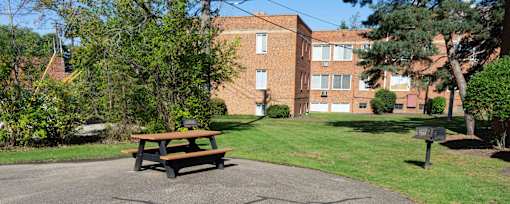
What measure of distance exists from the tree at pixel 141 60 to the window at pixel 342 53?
84.0 ft

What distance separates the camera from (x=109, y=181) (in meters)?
7.01

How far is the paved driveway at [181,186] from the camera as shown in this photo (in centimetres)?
600

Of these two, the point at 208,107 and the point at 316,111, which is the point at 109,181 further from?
the point at 316,111

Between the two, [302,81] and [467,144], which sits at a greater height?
[302,81]

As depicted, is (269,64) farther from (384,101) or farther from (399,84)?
(399,84)

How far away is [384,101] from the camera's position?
1414 inches

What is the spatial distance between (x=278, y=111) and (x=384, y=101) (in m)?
13.3

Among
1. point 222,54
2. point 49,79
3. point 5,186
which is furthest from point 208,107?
point 5,186

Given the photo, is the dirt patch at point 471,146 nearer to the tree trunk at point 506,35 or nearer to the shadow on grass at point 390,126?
the shadow on grass at point 390,126

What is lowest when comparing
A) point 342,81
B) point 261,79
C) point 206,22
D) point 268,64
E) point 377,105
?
point 377,105

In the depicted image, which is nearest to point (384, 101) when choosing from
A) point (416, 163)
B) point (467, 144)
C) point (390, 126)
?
point (390, 126)

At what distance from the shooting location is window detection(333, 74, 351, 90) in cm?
3828

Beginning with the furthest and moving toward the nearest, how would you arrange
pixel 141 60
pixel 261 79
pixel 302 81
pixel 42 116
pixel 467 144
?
pixel 302 81
pixel 261 79
pixel 467 144
pixel 141 60
pixel 42 116

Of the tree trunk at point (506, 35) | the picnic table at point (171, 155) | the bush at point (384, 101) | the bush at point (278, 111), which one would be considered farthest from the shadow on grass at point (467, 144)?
the bush at point (384, 101)
